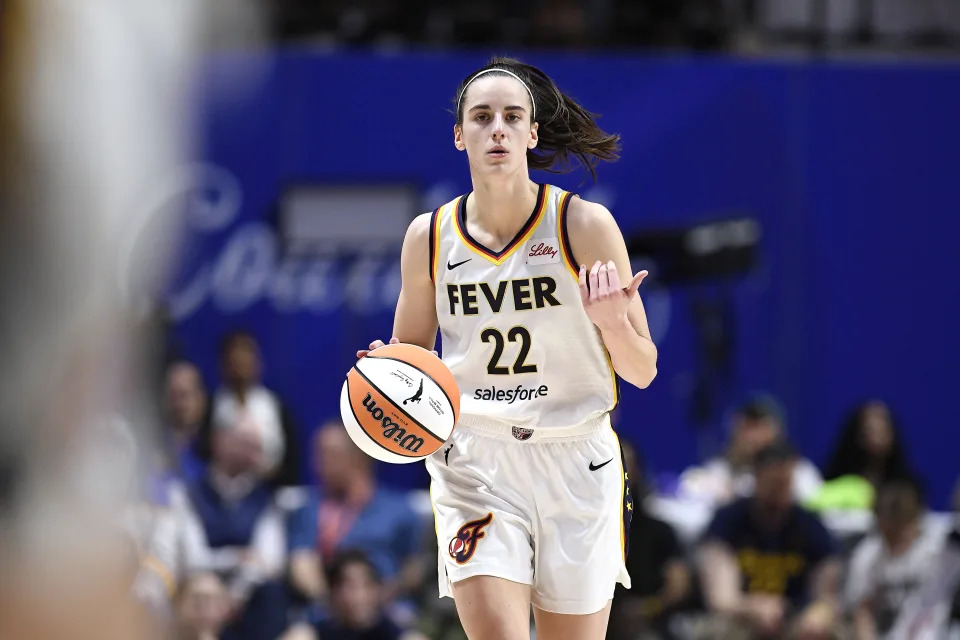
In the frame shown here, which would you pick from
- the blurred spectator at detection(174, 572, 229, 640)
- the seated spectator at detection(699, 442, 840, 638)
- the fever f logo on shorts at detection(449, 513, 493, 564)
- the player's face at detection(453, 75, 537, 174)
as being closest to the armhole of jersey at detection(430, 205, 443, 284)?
the player's face at detection(453, 75, 537, 174)

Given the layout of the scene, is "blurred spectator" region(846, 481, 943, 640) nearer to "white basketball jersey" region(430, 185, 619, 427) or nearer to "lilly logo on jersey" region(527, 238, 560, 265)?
"white basketball jersey" region(430, 185, 619, 427)

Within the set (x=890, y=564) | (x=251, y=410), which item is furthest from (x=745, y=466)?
(x=251, y=410)

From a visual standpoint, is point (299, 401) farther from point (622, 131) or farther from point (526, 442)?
point (526, 442)

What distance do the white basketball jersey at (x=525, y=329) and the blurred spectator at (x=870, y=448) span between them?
6021mm

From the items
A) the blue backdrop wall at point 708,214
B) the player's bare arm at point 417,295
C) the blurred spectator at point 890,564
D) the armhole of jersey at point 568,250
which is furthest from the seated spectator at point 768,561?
the player's bare arm at point 417,295

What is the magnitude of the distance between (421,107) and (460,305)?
296 inches

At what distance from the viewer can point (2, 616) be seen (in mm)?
1626

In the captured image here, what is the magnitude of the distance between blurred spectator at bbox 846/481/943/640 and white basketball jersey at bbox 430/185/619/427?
4382mm

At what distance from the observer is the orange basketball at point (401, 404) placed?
4746 millimetres

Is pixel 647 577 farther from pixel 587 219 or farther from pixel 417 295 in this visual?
pixel 587 219

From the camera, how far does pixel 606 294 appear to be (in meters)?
4.57

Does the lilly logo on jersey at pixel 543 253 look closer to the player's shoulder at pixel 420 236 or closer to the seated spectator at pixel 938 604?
the player's shoulder at pixel 420 236

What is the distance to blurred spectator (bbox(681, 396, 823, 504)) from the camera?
9.93 metres

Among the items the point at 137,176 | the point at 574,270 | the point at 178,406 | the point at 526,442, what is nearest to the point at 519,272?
the point at 574,270
